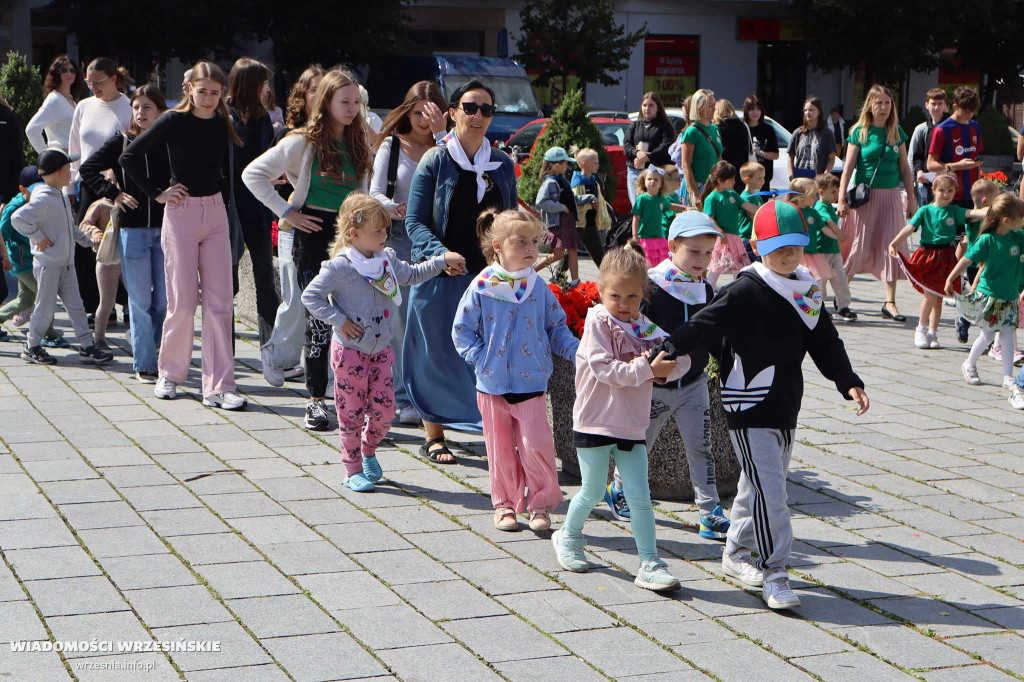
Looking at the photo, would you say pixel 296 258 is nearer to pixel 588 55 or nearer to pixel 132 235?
pixel 132 235

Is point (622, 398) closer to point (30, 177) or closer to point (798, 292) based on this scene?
point (798, 292)

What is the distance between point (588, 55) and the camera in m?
34.3

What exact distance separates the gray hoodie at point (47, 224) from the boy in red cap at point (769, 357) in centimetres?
607

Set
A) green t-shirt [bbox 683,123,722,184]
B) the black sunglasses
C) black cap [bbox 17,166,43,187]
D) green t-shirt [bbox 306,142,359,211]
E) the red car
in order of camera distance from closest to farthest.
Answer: the black sunglasses
green t-shirt [bbox 306,142,359,211]
black cap [bbox 17,166,43,187]
green t-shirt [bbox 683,123,722,184]
the red car

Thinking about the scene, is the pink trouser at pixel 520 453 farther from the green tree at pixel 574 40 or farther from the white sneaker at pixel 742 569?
the green tree at pixel 574 40

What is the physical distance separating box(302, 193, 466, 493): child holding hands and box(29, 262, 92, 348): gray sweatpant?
368cm

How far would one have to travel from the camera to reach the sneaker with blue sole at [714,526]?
546 cm

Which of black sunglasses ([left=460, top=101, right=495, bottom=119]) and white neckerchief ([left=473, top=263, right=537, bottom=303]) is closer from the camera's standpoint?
white neckerchief ([left=473, top=263, right=537, bottom=303])

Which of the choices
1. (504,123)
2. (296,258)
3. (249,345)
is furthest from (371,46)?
(296,258)

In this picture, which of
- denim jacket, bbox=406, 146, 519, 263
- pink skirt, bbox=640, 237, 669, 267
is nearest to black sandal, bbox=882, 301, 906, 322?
pink skirt, bbox=640, 237, 669, 267

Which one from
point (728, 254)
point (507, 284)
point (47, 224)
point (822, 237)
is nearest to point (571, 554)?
point (507, 284)

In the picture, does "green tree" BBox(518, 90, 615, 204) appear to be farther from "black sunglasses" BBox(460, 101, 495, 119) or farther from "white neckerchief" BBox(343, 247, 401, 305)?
"white neckerchief" BBox(343, 247, 401, 305)

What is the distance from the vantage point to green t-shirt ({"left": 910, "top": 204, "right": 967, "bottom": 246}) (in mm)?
10336

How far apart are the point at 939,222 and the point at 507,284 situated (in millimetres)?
6041
